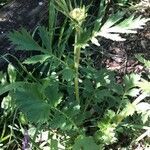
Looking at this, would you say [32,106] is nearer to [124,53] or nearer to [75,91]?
[75,91]

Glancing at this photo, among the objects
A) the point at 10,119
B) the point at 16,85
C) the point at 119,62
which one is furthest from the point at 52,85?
the point at 119,62

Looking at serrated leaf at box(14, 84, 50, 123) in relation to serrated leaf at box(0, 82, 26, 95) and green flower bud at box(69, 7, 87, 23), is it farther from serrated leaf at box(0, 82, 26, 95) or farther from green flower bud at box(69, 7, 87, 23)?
green flower bud at box(69, 7, 87, 23)

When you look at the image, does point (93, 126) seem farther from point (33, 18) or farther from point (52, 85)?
point (33, 18)

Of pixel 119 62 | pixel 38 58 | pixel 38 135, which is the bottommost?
pixel 38 135

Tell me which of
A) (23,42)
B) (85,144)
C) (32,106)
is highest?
(23,42)

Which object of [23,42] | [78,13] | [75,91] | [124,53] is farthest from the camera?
[124,53]

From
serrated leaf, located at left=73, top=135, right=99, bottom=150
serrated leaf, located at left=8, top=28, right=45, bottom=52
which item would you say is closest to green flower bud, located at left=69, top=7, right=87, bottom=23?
serrated leaf, located at left=8, top=28, right=45, bottom=52

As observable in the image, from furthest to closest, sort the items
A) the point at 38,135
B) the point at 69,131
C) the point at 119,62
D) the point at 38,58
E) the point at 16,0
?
the point at 16,0, the point at 119,62, the point at 38,135, the point at 69,131, the point at 38,58

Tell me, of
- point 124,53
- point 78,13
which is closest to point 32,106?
point 78,13
